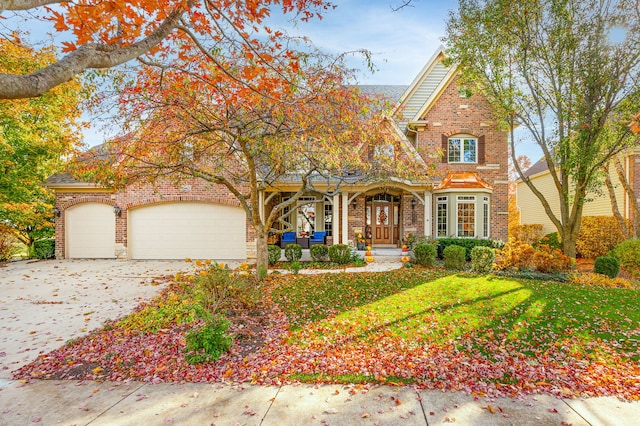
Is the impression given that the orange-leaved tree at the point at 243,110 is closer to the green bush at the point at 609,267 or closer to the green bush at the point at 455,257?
the green bush at the point at 455,257

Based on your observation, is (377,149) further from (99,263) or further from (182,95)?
(99,263)

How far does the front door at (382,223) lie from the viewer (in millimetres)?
15367

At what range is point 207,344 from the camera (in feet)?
13.9

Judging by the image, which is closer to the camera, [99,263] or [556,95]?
[556,95]

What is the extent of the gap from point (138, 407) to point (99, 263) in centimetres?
1221

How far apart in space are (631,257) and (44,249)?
23176 mm

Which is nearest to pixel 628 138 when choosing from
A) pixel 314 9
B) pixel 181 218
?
pixel 314 9

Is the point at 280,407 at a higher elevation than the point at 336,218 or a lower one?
lower

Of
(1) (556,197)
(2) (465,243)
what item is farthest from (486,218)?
(1) (556,197)

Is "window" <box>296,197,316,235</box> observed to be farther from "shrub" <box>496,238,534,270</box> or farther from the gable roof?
"shrub" <box>496,238,534,270</box>

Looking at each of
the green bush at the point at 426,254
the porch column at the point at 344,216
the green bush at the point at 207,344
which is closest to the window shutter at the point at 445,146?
the green bush at the point at 426,254

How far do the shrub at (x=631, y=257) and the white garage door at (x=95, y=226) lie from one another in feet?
Result: 65.3

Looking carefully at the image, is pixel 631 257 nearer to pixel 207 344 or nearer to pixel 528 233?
pixel 528 233

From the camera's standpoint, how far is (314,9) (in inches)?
240
